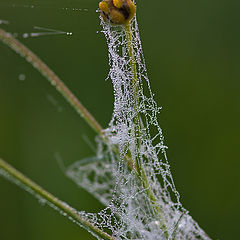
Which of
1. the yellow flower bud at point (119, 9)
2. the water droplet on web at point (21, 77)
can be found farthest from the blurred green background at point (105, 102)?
the yellow flower bud at point (119, 9)

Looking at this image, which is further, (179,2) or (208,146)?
(179,2)

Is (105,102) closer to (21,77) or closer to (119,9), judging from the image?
(21,77)

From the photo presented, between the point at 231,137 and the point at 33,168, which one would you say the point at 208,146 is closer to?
the point at 231,137

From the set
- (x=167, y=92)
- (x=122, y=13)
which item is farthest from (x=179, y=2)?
(x=122, y=13)

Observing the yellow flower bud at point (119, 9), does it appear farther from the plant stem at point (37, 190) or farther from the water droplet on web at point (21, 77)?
the water droplet on web at point (21, 77)

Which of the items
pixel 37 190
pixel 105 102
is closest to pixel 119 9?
pixel 37 190

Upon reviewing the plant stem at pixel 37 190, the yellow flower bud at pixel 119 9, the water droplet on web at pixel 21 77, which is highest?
the water droplet on web at pixel 21 77
